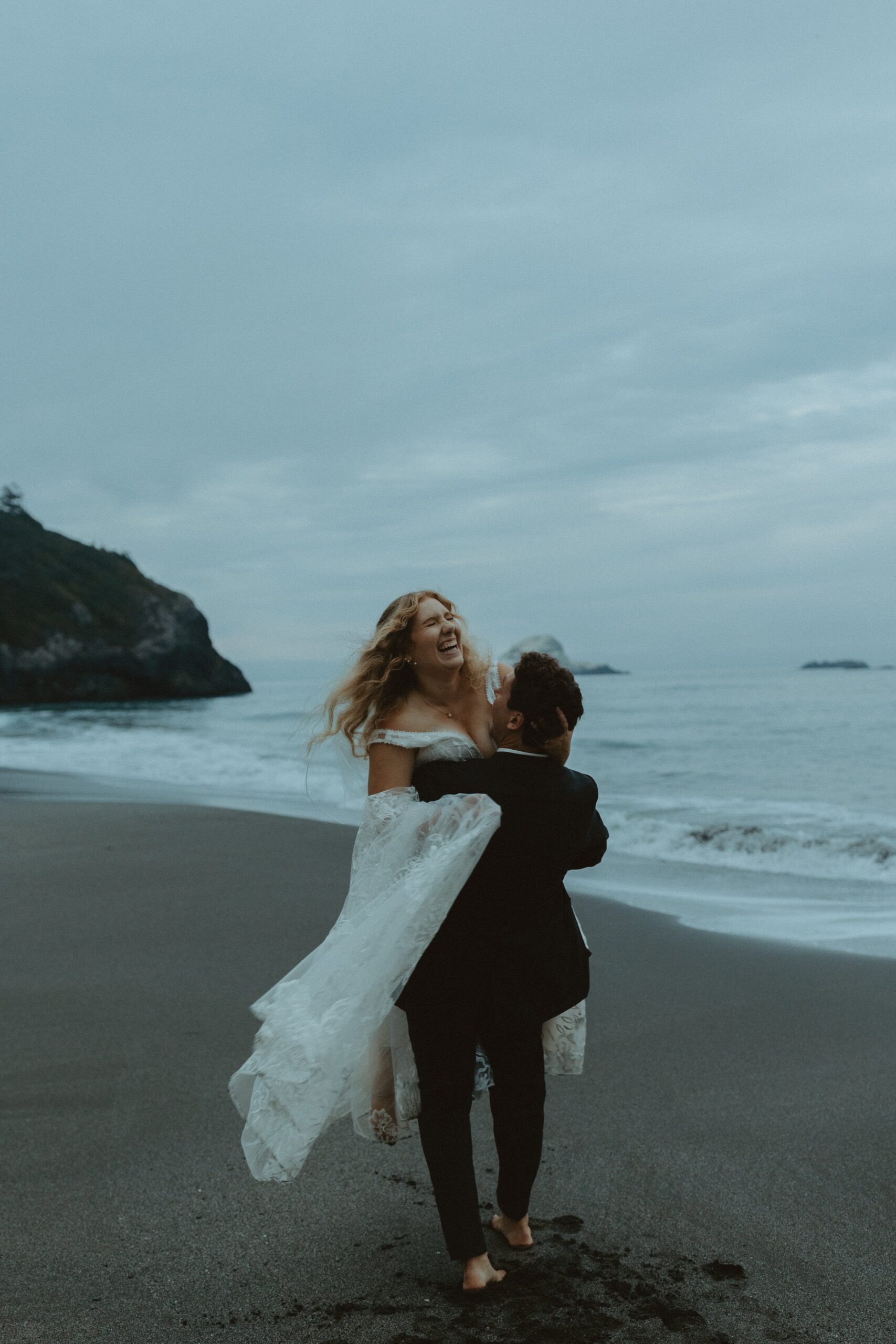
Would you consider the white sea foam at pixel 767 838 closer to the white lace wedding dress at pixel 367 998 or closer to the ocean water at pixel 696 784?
the ocean water at pixel 696 784

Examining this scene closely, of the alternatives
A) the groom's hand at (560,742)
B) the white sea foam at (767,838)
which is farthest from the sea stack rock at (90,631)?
the groom's hand at (560,742)

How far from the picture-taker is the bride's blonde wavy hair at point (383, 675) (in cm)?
288

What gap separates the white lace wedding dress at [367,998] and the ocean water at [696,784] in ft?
2.03

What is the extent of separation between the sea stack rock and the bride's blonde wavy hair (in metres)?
55.6

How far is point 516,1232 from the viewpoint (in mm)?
2836

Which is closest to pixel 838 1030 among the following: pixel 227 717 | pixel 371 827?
pixel 371 827

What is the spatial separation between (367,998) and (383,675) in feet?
2.95

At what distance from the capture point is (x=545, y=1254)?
2795 mm

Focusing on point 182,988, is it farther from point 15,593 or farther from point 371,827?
point 15,593

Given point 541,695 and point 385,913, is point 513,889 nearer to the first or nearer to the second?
point 385,913

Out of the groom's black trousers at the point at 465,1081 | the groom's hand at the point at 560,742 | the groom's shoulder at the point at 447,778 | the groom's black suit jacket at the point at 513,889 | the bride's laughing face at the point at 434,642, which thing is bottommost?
the groom's black trousers at the point at 465,1081

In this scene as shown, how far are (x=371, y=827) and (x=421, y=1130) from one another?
84 cm

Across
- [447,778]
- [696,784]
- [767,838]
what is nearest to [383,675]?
[447,778]

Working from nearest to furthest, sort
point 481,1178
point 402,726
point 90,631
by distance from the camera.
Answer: point 402,726 < point 481,1178 < point 90,631
